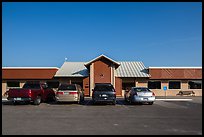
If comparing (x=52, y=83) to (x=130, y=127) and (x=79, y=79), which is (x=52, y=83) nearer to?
(x=79, y=79)

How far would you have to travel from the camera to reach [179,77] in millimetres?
39000

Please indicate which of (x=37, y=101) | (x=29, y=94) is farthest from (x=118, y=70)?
(x=29, y=94)

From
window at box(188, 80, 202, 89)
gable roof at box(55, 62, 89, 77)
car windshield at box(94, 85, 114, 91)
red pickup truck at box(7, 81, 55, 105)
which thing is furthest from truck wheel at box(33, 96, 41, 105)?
window at box(188, 80, 202, 89)

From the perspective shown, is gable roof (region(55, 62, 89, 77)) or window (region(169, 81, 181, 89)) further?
window (region(169, 81, 181, 89))

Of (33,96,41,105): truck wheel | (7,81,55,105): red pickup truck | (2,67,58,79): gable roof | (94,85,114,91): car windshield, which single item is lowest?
(33,96,41,105): truck wheel

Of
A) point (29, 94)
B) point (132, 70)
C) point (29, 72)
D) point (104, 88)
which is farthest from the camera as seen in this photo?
point (132, 70)

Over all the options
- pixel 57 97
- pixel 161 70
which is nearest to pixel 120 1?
pixel 57 97

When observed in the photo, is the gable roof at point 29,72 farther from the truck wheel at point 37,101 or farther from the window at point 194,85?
the window at point 194,85

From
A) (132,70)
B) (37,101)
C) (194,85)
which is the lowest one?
(37,101)

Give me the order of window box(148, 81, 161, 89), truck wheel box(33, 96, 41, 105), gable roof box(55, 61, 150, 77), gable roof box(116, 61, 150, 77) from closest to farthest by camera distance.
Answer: truck wheel box(33, 96, 41, 105) < gable roof box(55, 61, 150, 77) < gable roof box(116, 61, 150, 77) < window box(148, 81, 161, 89)

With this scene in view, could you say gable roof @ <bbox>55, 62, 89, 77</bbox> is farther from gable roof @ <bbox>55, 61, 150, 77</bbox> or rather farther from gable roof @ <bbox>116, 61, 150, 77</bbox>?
gable roof @ <bbox>116, 61, 150, 77</bbox>

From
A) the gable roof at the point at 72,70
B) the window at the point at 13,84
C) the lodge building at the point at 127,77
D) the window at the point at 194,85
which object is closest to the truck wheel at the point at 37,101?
the lodge building at the point at 127,77

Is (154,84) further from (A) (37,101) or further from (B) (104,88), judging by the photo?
(A) (37,101)

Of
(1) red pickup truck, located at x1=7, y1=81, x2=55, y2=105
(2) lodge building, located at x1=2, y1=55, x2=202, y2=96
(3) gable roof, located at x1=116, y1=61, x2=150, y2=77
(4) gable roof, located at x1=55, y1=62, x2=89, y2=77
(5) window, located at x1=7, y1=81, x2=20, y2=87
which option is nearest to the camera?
(1) red pickup truck, located at x1=7, y1=81, x2=55, y2=105
